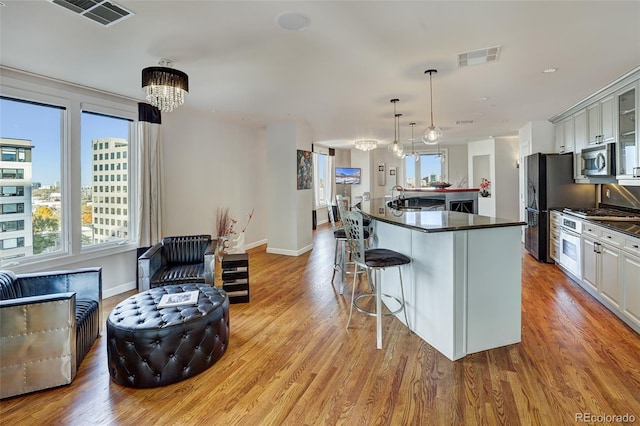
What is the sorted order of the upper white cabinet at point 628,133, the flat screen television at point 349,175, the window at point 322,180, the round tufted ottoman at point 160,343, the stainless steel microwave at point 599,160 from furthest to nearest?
the flat screen television at point 349,175 < the window at point 322,180 < the stainless steel microwave at point 599,160 < the upper white cabinet at point 628,133 < the round tufted ottoman at point 160,343

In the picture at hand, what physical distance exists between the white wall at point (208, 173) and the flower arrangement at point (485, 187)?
6.72 m

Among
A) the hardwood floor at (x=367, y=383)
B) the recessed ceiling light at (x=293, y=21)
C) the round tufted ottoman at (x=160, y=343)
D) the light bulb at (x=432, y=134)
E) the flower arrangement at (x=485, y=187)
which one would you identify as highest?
the recessed ceiling light at (x=293, y=21)

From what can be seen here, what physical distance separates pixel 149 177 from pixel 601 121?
6.15 m

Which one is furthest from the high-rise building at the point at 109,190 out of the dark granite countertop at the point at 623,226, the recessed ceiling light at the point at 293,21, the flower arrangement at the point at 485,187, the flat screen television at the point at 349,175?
the flower arrangement at the point at 485,187

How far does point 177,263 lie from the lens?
13.3ft

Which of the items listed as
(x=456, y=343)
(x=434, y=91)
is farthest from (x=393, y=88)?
(x=456, y=343)

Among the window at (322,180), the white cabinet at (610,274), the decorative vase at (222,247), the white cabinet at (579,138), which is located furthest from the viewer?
the window at (322,180)

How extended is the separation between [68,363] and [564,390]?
342 centimetres

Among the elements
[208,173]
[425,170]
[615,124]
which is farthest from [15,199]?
[425,170]

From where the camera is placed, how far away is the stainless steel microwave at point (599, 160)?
13.3 ft

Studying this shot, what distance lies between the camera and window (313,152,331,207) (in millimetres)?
10500

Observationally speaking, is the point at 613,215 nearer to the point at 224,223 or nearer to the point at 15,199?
the point at 224,223

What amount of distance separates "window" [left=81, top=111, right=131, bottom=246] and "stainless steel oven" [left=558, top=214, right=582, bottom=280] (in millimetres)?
6100

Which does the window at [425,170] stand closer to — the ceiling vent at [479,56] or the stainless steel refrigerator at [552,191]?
the stainless steel refrigerator at [552,191]
